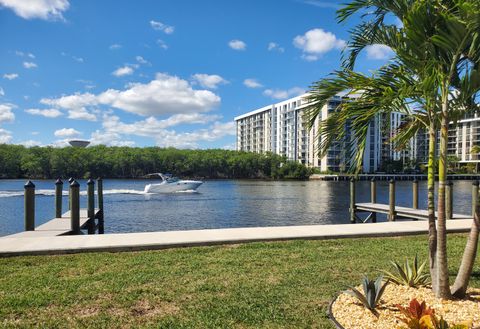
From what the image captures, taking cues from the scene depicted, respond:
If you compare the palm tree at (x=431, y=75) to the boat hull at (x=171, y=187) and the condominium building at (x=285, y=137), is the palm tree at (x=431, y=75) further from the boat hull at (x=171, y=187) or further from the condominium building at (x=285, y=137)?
the condominium building at (x=285, y=137)

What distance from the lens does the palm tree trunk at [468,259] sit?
4414 millimetres

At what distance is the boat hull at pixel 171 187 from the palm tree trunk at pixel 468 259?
147 ft

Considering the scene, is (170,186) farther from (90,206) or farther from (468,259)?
(468,259)

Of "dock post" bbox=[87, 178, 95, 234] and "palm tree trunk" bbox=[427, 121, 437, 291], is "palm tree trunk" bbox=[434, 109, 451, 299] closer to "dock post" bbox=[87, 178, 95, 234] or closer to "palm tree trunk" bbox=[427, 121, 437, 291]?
"palm tree trunk" bbox=[427, 121, 437, 291]

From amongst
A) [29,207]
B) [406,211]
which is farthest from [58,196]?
[406,211]

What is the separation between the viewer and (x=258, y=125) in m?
146

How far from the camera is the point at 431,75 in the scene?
4.13 metres

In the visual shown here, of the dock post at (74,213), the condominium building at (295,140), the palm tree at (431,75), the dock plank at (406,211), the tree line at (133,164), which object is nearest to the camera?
the palm tree at (431,75)

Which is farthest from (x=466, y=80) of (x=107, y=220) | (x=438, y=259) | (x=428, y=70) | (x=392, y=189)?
(x=107, y=220)

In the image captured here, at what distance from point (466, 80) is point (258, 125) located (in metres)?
142

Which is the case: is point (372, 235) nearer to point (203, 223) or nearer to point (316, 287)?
point (316, 287)

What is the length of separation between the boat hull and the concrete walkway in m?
38.4

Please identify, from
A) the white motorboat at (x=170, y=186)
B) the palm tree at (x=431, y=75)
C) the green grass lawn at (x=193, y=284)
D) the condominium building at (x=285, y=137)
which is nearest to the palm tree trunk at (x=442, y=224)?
the palm tree at (x=431, y=75)

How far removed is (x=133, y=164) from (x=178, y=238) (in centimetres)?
11150
